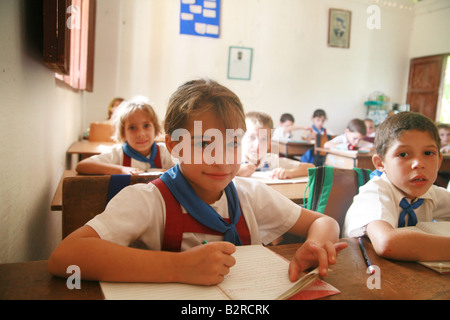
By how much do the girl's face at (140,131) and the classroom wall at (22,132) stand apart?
62cm

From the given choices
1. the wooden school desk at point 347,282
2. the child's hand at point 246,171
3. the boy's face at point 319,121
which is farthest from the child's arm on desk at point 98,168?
the boy's face at point 319,121

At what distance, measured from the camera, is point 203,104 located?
0.86 m

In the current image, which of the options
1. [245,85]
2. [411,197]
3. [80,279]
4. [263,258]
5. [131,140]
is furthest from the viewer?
[245,85]

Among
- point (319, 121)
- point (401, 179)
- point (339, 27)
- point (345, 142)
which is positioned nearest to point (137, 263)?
point (401, 179)

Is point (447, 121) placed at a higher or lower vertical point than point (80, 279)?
higher

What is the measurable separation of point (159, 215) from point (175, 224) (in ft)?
0.15

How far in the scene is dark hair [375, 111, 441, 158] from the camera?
1.09m

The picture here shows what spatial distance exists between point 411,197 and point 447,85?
694 cm

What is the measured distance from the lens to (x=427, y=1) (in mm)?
7035

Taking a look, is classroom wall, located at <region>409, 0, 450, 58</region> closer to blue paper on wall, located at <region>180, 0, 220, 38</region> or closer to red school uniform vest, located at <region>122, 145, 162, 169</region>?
blue paper on wall, located at <region>180, 0, 220, 38</region>

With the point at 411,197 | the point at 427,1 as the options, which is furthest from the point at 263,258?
the point at 427,1

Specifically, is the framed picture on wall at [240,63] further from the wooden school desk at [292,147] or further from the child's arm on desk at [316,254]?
the child's arm on desk at [316,254]

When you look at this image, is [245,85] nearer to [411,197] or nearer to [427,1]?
[427,1]
